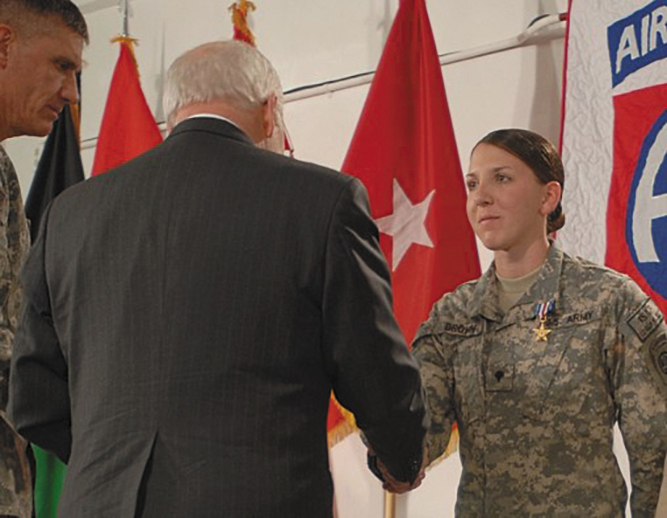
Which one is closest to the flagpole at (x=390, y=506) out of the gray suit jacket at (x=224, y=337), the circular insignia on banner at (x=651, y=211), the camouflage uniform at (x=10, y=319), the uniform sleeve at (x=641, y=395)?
the circular insignia on banner at (x=651, y=211)

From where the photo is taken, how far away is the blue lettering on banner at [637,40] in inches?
123

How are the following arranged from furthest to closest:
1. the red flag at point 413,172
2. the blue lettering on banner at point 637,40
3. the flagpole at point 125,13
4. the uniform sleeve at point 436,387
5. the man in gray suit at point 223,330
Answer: the flagpole at point 125,13
the red flag at point 413,172
the blue lettering on banner at point 637,40
the uniform sleeve at point 436,387
the man in gray suit at point 223,330

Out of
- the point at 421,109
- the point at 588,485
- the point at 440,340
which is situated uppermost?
the point at 421,109

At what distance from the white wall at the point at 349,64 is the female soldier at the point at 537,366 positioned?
132 cm

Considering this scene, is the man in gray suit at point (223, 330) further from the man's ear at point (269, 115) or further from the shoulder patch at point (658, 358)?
the shoulder patch at point (658, 358)

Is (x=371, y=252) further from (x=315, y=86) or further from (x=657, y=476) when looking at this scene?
(x=315, y=86)

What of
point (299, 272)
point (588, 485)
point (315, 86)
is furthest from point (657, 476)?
point (315, 86)

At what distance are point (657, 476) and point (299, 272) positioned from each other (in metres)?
0.96

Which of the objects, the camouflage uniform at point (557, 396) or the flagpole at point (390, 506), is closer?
the camouflage uniform at point (557, 396)

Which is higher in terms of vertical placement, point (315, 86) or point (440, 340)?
point (315, 86)

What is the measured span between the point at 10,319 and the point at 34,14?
65cm

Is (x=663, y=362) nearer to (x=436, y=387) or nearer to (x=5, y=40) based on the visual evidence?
(x=436, y=387)

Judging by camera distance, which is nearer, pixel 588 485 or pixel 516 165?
pixel 588 485

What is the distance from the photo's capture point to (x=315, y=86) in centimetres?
426
